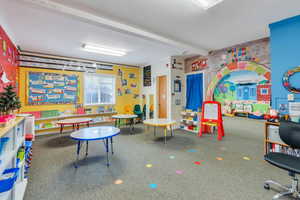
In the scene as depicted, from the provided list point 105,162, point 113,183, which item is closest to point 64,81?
point 105,162

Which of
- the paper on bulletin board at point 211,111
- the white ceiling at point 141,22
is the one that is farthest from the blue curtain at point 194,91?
the white ceiling at point 141,22

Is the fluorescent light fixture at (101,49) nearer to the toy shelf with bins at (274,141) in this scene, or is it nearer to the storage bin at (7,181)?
the storage bin at (7,181)

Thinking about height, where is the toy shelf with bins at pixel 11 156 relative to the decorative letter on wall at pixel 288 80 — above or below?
below

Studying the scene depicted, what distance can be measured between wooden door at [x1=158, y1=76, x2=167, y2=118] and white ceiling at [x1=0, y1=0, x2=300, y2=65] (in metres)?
1.97

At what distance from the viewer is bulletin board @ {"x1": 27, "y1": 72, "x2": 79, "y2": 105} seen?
172 inches

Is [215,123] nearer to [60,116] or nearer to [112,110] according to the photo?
[112,110]

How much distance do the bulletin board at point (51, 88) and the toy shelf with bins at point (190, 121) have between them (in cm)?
417

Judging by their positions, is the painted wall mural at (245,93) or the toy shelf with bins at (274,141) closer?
the toy shelf with bins at (274,141)

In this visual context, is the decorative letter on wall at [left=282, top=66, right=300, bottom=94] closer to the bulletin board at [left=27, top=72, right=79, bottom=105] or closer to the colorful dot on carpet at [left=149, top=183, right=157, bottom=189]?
the colorful dot on carpet at [left=149, top=183, right=157, bottom=189]

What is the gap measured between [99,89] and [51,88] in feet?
5.44

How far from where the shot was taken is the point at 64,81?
4887 mm

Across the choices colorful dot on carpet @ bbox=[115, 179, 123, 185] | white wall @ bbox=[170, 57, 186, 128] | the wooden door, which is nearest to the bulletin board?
the wooden door

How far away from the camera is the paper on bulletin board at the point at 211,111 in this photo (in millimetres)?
4133

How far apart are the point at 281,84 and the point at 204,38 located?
2051 mm
